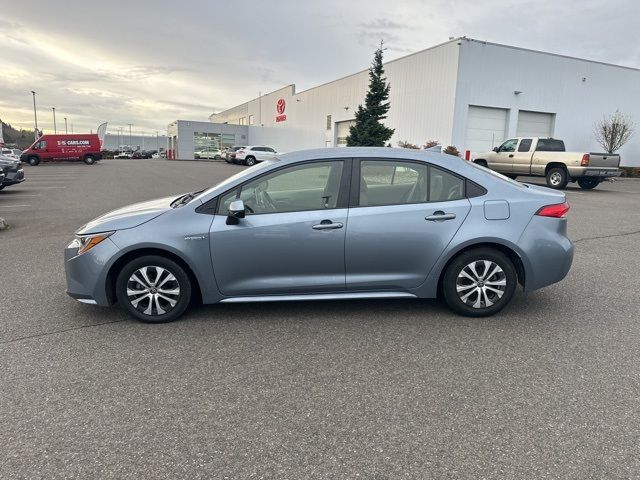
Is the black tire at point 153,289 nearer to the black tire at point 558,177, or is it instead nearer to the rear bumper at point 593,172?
the rear bumper at point 593,172

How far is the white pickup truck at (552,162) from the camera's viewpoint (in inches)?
671

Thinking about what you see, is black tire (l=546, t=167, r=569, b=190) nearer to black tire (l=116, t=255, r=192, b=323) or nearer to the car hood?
the car hood

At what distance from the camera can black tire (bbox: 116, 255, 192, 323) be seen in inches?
161

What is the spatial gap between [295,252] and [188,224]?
980 mm

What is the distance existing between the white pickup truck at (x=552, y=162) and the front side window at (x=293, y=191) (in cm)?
1605

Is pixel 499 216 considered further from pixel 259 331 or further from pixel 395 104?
pixel 395 104

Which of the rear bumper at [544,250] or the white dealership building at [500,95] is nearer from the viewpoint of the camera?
the rear bumper at [544,250]

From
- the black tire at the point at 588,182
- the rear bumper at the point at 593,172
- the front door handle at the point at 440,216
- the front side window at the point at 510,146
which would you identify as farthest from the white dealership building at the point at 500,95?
the front door handle at the point at 440,216

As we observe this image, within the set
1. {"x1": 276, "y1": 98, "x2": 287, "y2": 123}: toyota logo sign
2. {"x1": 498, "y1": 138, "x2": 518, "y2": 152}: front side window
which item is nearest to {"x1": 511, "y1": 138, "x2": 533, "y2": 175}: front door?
{"x1": 498, "y1": 138, "x2": 518, "y2": 152}: front side window

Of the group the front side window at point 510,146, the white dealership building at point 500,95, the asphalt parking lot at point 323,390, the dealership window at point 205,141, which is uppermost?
the white dealership building at point 500,95

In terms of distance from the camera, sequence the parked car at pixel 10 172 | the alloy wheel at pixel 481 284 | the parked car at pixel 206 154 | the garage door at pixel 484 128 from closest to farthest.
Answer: the alloy wheel at pixel 481 284, the parked car at pixel 10 172, the garage door at pixel 484 128, the parked car at pixel 206 154

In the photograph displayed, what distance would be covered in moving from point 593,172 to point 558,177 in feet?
3.90

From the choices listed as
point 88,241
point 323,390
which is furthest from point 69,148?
point 323,390

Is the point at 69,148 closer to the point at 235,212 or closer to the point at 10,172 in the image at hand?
the point at 10,172
